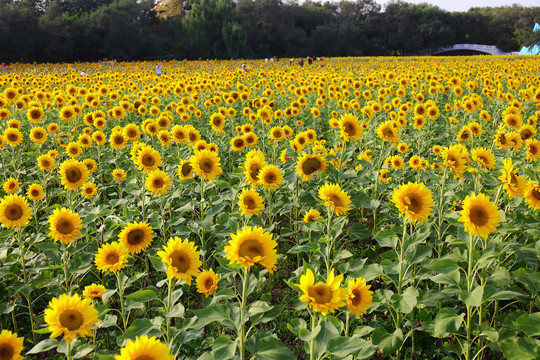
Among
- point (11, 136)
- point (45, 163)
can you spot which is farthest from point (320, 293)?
point (11, 136)

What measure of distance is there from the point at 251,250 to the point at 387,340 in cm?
130

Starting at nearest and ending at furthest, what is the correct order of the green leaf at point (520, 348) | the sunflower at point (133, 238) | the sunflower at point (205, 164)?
the green leaf at point (520, 348)
the sunflower at point (133, 238)
the sunflower at point (205, 164)

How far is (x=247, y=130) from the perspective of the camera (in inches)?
253

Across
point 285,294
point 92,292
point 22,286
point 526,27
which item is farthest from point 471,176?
point 526,27

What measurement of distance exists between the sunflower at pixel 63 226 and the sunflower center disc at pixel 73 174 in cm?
96

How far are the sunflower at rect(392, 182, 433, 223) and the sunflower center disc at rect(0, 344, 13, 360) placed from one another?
236 centimetres

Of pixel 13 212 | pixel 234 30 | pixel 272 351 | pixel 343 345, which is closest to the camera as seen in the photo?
pixel 343 345

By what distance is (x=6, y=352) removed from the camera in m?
1.71

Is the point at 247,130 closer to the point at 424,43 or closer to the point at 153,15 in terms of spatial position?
the point at 153,15

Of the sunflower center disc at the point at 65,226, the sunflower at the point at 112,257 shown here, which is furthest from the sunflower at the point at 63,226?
the sunflower at the point at 112,257

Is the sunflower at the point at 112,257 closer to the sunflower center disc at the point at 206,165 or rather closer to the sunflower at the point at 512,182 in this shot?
the sunflower center disc at the point at 206,165

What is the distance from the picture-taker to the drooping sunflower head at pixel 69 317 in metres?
1.85

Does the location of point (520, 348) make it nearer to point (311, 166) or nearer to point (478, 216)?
point (478, 216)

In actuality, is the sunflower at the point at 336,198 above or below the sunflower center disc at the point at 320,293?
above
